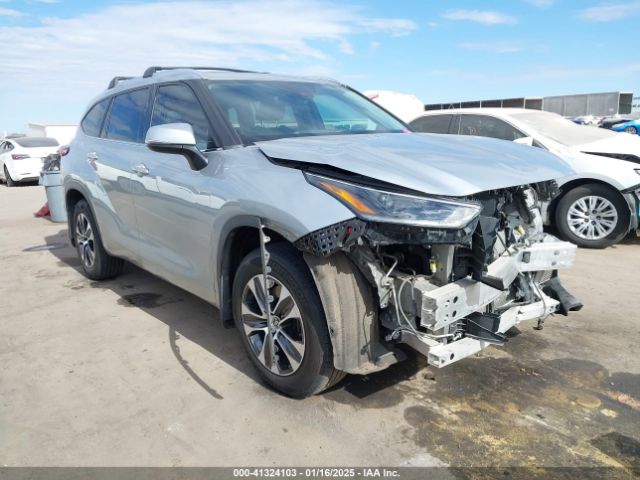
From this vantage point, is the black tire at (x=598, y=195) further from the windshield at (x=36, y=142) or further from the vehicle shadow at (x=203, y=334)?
the windshield at (x=36, y=142)

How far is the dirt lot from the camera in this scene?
257 centimetres

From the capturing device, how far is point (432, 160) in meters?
2.65

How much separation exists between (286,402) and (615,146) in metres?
5.71

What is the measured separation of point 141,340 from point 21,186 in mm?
15011

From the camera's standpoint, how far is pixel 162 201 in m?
3.62

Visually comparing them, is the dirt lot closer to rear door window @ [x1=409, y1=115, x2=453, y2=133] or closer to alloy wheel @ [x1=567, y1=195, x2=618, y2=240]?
alloy wheel @ [x1=567, y1=195, x2=618, y2=240]

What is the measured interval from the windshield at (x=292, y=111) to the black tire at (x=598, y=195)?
334 cm

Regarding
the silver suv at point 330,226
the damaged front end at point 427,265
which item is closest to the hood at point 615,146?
the silver suv at point 330,226

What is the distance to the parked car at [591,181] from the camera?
20.3 ft

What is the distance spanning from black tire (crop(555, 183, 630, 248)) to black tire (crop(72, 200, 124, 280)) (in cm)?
528

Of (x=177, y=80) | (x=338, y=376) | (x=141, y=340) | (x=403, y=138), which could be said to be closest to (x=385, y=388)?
(x=338, y=376)

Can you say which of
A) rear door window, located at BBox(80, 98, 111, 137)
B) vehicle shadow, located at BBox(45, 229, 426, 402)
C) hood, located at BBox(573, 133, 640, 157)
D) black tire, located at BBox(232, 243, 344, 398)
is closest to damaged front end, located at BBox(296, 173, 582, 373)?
black tire, located at BBox(232, 243, 344, 398)

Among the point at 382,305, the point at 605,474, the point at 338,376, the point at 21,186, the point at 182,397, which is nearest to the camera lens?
the point at 605,474

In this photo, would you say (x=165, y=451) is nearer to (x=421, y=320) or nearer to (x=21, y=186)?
(x=421, y=320)
